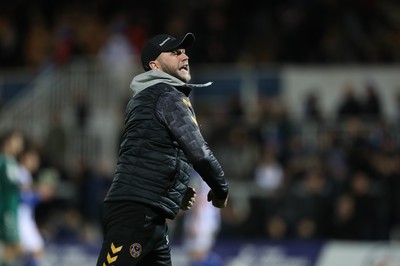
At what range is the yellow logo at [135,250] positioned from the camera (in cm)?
593

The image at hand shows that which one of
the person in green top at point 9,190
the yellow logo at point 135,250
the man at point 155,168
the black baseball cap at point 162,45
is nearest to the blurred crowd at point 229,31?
the person in green top at point 9,190

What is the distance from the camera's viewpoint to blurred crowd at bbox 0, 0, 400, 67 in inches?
719

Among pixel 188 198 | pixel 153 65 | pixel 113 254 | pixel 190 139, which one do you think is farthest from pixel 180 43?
pixel 113 254

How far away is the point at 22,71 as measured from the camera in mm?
19406

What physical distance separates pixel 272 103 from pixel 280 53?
1.66m

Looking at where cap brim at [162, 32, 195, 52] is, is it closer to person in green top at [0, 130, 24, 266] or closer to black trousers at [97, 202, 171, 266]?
black trousers at [97, 202, 171, 266]

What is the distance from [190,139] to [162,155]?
0.77 ft

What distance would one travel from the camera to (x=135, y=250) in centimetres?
595

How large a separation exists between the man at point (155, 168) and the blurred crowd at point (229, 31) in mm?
11858

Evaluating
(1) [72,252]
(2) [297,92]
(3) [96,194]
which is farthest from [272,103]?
(1) [72,252]

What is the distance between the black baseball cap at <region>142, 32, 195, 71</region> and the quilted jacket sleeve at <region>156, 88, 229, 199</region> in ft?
1.02

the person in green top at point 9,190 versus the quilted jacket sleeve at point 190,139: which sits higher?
the quilted jacket sleeve at point 190,139

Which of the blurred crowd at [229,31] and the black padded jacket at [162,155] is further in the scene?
the blurred crowd at [229,31]

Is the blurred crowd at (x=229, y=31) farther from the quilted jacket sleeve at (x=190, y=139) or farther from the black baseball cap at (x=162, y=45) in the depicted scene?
the quilted jacket sleeve at (x=190, y=139)
